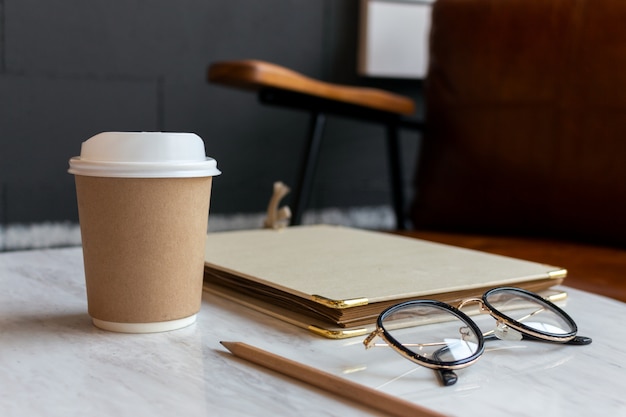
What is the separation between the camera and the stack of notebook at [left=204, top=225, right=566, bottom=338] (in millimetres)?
530

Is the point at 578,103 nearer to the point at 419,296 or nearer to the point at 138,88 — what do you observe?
the point at 419,296

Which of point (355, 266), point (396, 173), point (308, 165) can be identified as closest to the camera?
point (355, 266)

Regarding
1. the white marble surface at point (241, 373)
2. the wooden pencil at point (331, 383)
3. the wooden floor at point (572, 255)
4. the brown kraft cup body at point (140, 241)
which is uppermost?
the brown kraft cup body at point (140, 241)

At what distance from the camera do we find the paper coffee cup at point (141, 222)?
1.56 ft

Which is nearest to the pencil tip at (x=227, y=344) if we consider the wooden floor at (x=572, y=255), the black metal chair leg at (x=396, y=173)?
the wooden floor at (x=572, y=255)

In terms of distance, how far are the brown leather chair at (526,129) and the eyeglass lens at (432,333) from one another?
1.91ft

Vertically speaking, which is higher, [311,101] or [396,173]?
[311,101]

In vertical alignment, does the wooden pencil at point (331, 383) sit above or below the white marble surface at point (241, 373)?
above

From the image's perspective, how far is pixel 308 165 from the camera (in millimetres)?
1404

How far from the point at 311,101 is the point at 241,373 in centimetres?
94

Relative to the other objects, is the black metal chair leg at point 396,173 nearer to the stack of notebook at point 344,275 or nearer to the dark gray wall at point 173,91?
the dark gray wall at point 173,91

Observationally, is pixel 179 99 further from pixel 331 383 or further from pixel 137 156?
pixel 331 383

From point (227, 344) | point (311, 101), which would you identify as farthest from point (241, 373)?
point (311, 101)

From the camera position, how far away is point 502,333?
514 millimetres
